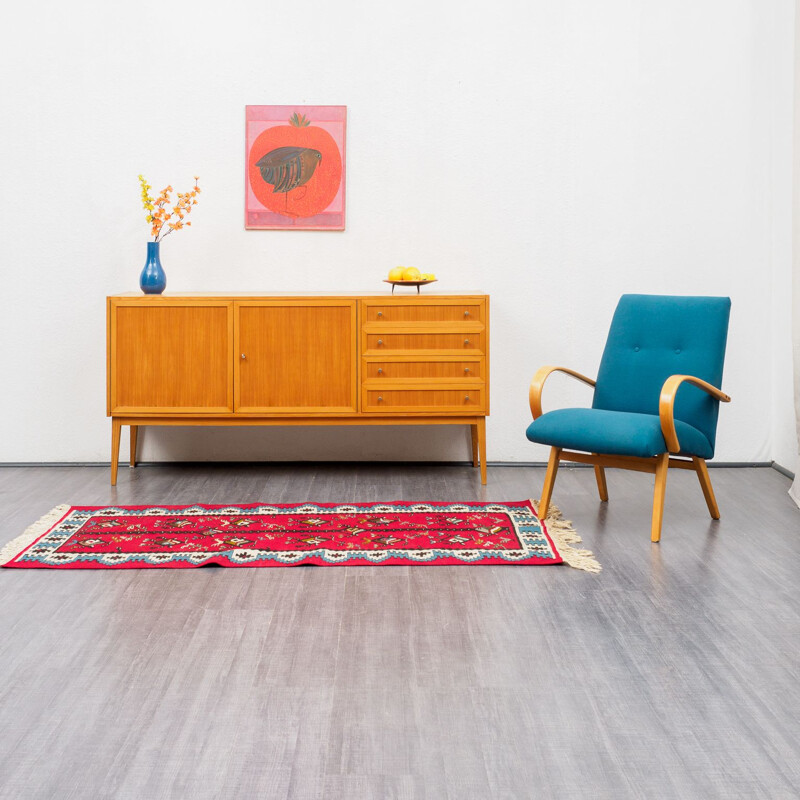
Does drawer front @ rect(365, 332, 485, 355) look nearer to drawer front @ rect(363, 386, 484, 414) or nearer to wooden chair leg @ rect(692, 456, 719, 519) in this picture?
drawer front @ rect(363, 386, 484, 414)

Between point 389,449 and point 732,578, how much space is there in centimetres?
227

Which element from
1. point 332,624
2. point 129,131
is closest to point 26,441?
point 129,131

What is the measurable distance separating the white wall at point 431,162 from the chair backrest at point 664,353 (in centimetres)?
87

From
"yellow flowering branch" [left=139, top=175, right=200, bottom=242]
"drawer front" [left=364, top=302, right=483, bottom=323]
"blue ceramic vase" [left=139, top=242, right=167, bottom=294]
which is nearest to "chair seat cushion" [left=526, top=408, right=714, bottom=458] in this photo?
"drawer front" [left=364, top=302, right=483, bottom=323]

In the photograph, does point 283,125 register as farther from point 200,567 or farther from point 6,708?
point 6,708

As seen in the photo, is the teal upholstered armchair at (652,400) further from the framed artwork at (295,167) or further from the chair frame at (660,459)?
the framed artwork at (295,167)

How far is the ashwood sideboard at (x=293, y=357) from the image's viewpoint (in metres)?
4.39

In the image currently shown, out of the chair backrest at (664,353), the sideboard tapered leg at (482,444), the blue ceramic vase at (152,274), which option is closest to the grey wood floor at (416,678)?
the chair backrest at (664,353)

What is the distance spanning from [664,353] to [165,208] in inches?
100.0

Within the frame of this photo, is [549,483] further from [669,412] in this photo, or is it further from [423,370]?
[423,370]

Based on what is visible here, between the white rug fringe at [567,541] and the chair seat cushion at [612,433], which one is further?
the chair seat cushion at [612,433]

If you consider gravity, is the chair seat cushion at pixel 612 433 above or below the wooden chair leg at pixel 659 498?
above

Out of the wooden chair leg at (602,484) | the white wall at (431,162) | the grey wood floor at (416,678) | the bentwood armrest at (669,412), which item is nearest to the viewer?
the grey wood floor at (416,678)

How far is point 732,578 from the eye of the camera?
296 cm
